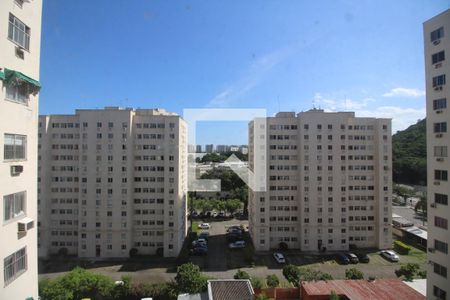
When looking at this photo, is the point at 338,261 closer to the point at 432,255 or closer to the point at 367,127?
the point at 367,127

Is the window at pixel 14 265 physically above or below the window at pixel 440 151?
below

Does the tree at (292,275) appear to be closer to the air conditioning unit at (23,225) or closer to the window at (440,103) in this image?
the window at (440,103)

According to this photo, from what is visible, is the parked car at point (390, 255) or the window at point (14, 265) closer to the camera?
the window at point (14, 265)

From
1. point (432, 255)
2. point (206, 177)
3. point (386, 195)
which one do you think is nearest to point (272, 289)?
point (432, 255)

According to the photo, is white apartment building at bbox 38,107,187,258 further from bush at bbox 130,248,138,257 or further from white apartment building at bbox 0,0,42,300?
white apartment building at bbox 0,0,42,300

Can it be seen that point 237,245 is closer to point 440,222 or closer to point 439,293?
point 439,293

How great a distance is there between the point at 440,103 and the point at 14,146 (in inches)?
418

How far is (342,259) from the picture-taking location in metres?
21.3

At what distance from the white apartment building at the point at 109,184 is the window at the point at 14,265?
17956 millimetres

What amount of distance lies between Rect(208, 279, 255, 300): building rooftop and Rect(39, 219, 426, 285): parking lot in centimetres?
572

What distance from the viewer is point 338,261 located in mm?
21406

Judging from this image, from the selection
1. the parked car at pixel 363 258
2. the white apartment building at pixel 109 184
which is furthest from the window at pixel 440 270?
the white apartment building at pixel 109 184

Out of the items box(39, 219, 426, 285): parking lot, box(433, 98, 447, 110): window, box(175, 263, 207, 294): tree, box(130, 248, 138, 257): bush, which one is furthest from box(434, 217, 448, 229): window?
Result: box(130, 248, 138, 257): bush

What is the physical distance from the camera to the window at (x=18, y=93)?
173 inches
